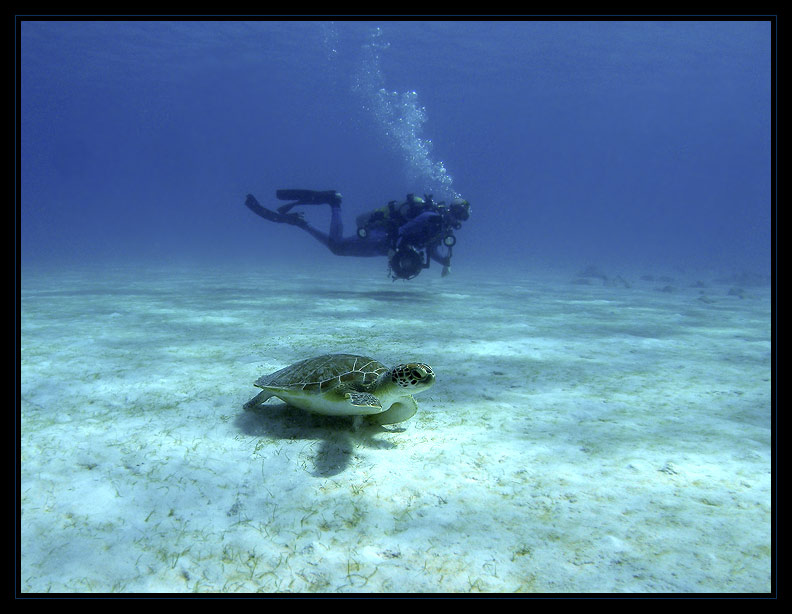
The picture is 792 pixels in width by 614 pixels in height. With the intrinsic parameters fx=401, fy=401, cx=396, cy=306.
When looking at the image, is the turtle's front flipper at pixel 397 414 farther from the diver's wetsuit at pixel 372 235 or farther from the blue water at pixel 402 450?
the diver's wetsuit at pixel 372 235

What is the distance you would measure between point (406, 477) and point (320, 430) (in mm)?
1015

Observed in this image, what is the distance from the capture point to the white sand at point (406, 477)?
189 centimetres

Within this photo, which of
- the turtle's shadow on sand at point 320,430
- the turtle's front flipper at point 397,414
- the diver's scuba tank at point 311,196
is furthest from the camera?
the diver's scuba tank at point 311,196

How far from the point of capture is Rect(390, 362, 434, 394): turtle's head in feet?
9.89

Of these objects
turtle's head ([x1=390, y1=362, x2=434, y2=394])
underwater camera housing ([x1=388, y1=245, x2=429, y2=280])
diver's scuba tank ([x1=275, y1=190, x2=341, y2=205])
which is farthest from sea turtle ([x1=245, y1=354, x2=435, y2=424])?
diver's scuba tank ([x1=275, y1=190, x2=341, y2=205])

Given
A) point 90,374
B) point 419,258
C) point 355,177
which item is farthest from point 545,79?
point 355,177

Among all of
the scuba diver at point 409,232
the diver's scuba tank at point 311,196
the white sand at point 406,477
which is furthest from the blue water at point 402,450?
the diver's scuba tank at point 311,196

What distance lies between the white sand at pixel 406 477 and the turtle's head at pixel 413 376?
52 centimetres

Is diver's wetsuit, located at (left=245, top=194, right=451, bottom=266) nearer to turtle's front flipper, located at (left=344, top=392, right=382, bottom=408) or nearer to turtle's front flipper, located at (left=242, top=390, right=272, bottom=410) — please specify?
turtle's front flipper, located at (left=242, top=390, right=272, bottom=410)

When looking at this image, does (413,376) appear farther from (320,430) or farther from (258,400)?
(258,400)

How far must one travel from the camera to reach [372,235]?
1466cm

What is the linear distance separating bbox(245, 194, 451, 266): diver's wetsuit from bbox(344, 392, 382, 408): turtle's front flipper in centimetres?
972
